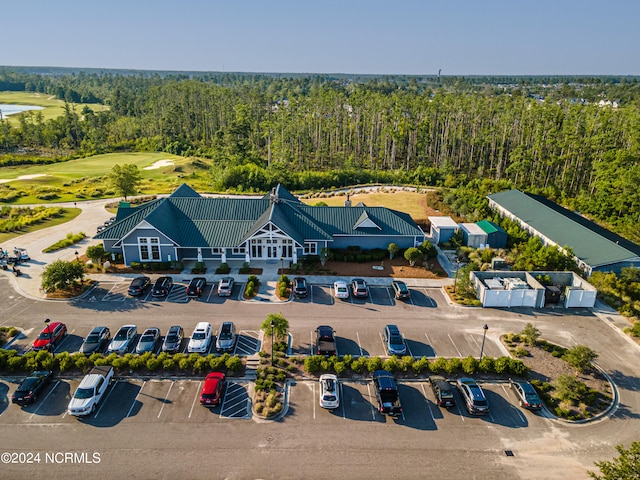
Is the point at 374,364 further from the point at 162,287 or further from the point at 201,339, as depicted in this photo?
the point at 162,287

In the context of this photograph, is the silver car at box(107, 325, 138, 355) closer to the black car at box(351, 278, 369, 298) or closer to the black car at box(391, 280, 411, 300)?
the black car at box(351, 278, 369, 298)

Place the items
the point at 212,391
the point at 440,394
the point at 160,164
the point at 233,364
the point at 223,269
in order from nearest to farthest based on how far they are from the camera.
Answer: the point at 212,391
the point at 440,394
the point at 233,364
the point at 223,269
the point at 160,164

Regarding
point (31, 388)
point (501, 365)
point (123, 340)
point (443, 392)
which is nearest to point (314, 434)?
point (443, 392)

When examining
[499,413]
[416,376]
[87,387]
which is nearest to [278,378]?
[416,376]

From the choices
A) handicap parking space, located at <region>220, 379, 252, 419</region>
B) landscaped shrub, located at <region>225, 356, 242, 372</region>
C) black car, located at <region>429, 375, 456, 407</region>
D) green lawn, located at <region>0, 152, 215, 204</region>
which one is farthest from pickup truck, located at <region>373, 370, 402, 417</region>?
green lawn, located at <region>0, 152, 215, 204</region>

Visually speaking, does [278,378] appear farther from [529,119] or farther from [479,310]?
[529,119]
